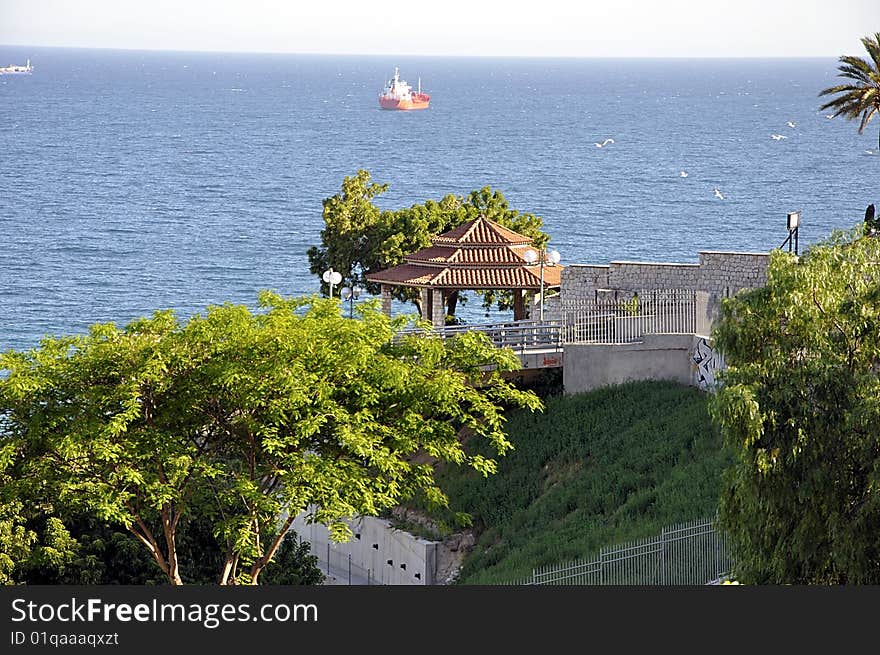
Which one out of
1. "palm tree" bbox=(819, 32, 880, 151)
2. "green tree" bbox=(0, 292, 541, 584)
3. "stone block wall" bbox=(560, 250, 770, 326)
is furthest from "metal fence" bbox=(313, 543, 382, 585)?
"palm tree" bbox=(819, 32, 880, 151)

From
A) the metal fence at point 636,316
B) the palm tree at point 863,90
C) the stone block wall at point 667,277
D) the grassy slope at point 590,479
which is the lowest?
the grassy slope at point 590,479

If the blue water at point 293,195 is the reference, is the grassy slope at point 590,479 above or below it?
above

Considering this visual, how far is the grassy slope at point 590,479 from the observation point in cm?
2912

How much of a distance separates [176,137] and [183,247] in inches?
3432

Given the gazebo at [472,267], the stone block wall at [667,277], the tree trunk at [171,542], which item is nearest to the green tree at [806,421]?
the tree trunk at [171,542]

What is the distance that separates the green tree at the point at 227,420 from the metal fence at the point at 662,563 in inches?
100.0

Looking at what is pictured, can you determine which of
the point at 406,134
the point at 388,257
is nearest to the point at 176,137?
the point at 406,134

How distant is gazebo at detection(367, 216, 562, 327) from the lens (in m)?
40.0

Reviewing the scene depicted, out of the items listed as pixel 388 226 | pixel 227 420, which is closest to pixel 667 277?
pixel 388 226

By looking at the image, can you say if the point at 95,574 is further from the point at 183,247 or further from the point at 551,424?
the point at 183,247

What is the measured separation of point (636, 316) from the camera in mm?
36906

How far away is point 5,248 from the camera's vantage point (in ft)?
328

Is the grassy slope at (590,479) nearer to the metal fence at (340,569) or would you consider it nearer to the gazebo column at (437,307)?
the metal fence at (340,569)

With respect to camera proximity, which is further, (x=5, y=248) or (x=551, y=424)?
(x=5, y=248)
